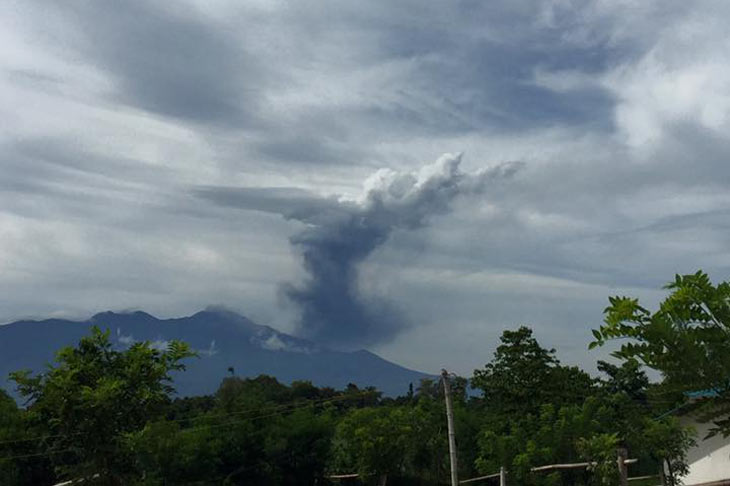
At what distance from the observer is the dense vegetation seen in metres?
20.6

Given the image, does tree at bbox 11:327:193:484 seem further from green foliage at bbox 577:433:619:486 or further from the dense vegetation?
green foliage at bbox 577:433:619:486

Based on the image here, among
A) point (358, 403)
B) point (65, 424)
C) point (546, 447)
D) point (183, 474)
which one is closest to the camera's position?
point (65, 424)

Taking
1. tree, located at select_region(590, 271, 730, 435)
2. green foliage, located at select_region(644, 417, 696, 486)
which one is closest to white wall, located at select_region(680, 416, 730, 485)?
Result: green foliage, located at select_region(644, 417, 696, 486)

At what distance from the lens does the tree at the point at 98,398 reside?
20.7 m

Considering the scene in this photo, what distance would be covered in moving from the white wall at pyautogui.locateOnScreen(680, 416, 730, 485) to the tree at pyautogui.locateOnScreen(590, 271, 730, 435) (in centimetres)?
2623

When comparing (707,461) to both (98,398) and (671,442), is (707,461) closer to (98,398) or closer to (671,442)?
(671,442)

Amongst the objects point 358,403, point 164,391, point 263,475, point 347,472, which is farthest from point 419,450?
point 358,403

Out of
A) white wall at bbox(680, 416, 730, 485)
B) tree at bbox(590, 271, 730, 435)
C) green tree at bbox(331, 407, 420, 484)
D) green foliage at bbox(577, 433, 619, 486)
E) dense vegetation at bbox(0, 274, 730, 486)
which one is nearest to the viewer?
tree at bbox(590, 271, 730, 435)

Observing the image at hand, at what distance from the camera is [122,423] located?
830 inches

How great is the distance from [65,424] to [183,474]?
3189 centimetres

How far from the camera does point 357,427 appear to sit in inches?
2099

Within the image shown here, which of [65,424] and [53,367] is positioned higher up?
[53,367]

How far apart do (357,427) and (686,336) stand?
48329mm

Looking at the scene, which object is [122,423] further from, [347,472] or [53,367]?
[347,472]
